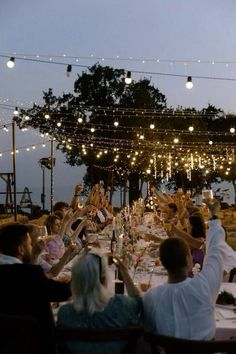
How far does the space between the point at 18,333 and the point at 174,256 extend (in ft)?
2.95

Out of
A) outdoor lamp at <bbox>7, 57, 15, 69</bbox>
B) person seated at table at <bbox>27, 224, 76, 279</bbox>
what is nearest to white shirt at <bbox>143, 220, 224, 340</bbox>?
person seated at table at <bbox>27, 224, 76, 279</bbox>

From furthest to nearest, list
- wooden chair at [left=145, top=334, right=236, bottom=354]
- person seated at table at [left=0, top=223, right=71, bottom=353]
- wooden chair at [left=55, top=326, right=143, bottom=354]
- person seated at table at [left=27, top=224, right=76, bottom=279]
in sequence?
person seated at table at [left=27, top=224, right=76, bottom=279] < person seated at table at [left=0, top=223, right=71, bottom=353] < wooden chair at [left=55, top=326, right=143, bottom=354] < wooden chair at [left=145, top=334, right=236, bottom=354]

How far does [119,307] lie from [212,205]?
3.45ft

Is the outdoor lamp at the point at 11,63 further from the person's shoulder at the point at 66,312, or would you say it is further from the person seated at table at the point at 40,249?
the person's shoulder at the point at 66,312

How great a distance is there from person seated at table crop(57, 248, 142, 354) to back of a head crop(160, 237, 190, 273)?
319 mm

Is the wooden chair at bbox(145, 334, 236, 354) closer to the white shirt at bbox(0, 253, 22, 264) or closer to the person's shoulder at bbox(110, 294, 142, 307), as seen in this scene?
the person's shoulder at bbox(110, 294, 142, 307)

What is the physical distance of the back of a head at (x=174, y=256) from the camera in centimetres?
297

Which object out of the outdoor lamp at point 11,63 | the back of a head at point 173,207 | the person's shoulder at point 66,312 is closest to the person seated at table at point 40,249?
the person's shoulder at point 66,312

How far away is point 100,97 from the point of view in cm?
3136

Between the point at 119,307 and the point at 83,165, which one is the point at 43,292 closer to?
the point at 119,307

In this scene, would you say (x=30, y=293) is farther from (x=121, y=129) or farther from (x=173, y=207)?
(x=121, y=129)

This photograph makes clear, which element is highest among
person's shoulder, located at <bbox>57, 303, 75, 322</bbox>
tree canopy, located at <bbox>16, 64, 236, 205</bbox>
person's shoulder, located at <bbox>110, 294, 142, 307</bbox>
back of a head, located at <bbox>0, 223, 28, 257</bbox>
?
tree canopy, located at <bbox>16, 64, 236, 205</bbox>

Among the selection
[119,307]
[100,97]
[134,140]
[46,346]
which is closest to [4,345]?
[46,346]

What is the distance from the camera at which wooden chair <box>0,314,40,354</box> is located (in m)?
2.79
